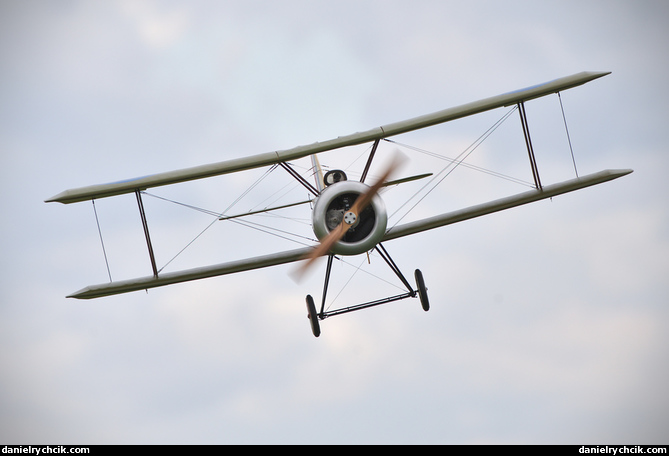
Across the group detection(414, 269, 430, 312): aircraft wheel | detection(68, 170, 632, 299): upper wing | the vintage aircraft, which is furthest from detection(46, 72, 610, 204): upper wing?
detection(414, 269, 430, 312): aircraft wheel

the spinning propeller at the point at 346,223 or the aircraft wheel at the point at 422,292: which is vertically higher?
the spinning propeller at the point at 346,223

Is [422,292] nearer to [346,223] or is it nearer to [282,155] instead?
[346,223]

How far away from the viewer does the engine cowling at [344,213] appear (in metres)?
19.0

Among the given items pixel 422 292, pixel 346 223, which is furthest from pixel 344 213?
pixel 422 292

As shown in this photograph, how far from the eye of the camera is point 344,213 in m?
19.0

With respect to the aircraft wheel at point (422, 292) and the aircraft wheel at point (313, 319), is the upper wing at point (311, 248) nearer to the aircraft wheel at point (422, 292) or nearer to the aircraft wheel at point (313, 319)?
the aircraft wheel at point (422, 292)

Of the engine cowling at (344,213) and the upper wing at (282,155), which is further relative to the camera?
the upper wing at (282,155)

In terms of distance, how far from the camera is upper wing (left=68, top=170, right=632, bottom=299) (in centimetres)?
2034

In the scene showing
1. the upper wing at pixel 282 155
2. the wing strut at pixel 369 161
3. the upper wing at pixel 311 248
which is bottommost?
the upper wing at pixel 311 248

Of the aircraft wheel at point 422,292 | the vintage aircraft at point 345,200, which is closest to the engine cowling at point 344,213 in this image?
→ the vintage aircraft at point 345,200

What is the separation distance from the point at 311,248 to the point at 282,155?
7.43 ft

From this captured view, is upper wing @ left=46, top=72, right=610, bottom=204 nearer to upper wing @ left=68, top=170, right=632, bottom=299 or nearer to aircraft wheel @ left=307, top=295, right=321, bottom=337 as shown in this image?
upper wing @ left=68, top=170, right=632, bottom=299

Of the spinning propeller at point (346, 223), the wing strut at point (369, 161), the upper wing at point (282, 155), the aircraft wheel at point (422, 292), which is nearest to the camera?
the spinning propeller at point (346, 223)
